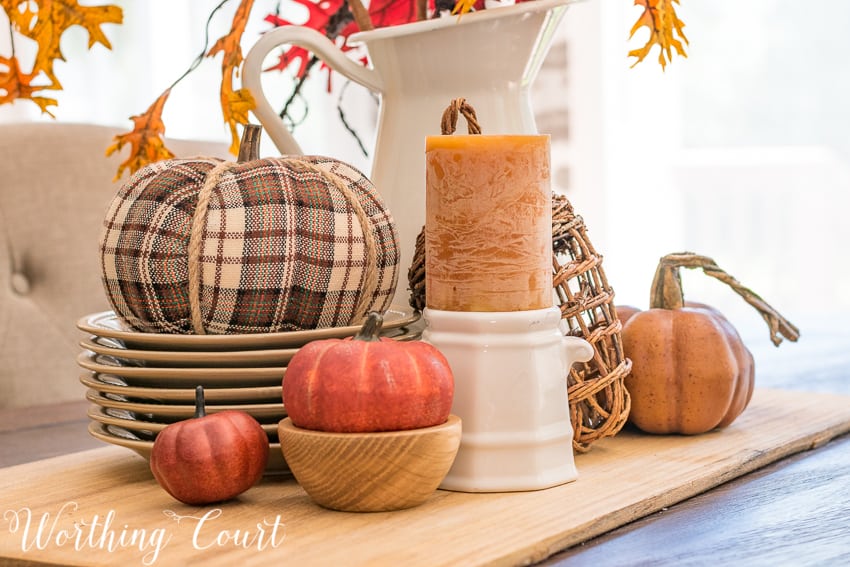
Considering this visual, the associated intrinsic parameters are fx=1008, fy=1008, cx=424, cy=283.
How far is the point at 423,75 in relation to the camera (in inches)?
31.8

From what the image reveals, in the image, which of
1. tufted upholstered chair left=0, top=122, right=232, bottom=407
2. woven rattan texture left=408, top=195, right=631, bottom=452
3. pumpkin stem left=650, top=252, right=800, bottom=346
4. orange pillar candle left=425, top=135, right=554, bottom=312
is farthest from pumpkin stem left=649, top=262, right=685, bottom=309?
tufted upholstered chair left=0, top=122, right=232, bottom=407

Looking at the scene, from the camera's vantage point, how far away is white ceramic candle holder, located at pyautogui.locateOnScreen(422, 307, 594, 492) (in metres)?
0.66

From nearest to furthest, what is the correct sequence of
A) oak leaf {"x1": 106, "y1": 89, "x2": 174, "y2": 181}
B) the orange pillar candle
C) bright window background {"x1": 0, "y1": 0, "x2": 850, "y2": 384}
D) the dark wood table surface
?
the dark wood table surface, the orange pillar candle, oak leaf {"x1": 106, "y1": 89, "x2": 174, "y2": 181}, bright window background {"x1": 0, "y1": 0, "x2": 850, "y2": 384}

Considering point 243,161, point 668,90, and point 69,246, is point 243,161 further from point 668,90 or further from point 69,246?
point 668,90

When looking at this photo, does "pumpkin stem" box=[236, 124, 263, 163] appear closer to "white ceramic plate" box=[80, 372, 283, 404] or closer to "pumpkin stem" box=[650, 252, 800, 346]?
"white ceramic plate" box=[80, 372, 283, 404]

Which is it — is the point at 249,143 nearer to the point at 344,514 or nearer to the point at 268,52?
the point at 268,52

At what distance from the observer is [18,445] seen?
2.92ft

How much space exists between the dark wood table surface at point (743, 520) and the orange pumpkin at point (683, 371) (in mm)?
75

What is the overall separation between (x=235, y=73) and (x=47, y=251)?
72 centimetres

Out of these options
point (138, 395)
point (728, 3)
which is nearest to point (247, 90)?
point (138, 395)

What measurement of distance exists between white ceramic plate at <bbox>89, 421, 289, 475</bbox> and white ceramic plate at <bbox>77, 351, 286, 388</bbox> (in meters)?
0.04

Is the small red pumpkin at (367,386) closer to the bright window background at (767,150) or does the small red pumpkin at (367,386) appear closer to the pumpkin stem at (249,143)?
the pumpkin stem at (249,143)

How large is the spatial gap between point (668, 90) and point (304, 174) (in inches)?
102

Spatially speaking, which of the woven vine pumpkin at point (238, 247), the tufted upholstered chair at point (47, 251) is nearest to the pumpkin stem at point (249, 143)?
the woven vine pumpkin at point (238, 247)
